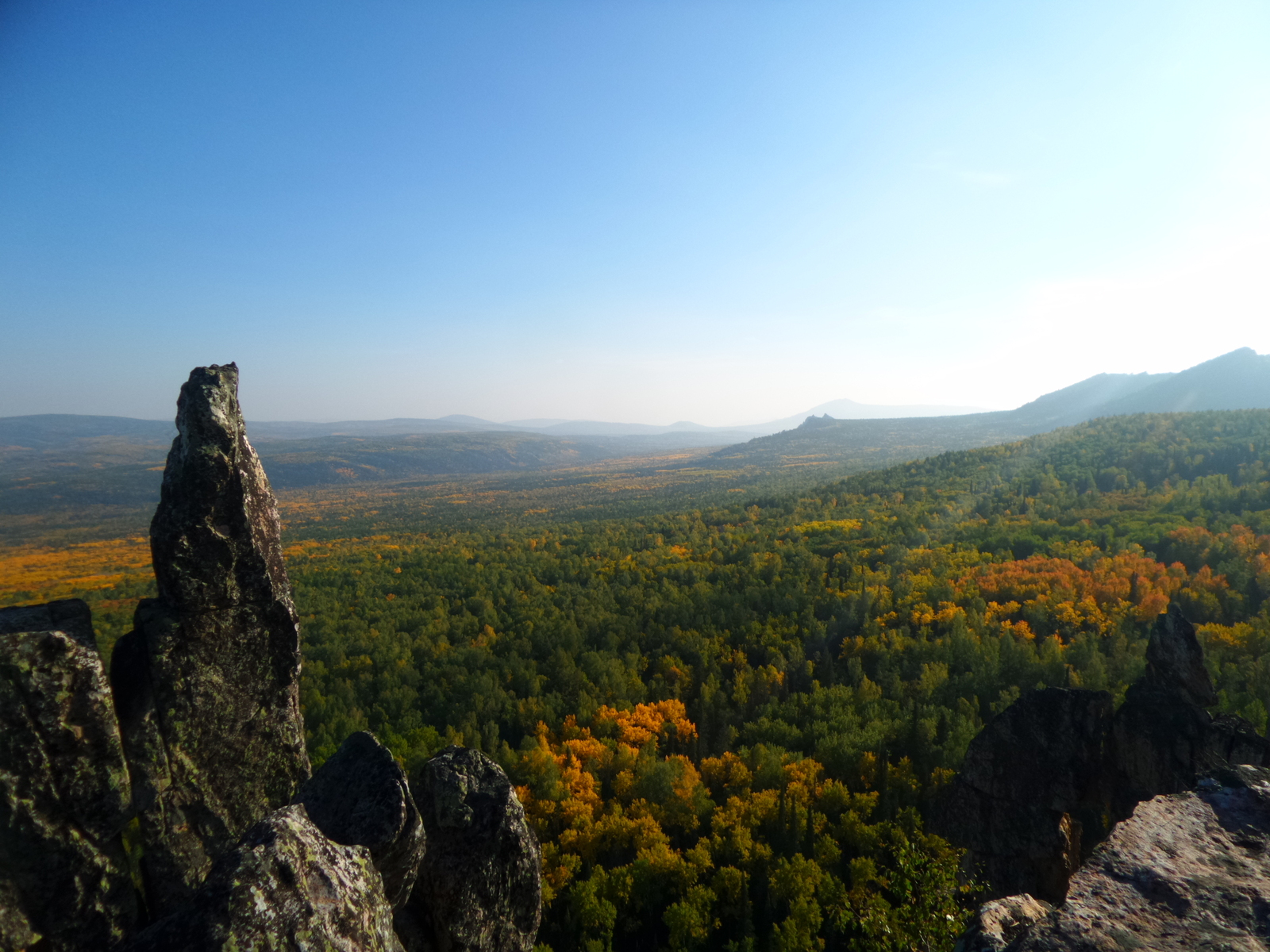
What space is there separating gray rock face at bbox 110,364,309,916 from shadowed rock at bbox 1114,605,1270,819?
864 inches

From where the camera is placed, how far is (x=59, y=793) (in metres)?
7.99

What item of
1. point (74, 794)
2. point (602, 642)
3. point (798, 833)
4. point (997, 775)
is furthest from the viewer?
point (602, 642)

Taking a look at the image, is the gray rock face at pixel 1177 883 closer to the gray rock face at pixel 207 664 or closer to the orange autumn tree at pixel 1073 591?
the gray rock face at pixel 207 664

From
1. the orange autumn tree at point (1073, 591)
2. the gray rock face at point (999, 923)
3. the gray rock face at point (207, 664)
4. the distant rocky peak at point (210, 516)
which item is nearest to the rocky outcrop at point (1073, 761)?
the gray rock face at point (999, 923)

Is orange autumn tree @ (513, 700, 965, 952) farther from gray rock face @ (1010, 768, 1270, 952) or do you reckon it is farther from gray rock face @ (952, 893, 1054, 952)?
gray rock face @ (1010, 768, 1270, 952)

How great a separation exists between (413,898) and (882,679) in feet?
98.6

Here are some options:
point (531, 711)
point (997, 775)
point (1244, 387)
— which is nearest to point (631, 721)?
point (531, 711)

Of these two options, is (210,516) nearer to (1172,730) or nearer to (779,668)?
(1172,730)

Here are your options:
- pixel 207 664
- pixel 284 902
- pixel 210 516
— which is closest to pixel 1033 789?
pixel 284 902

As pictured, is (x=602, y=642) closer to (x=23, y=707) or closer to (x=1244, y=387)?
(x=23, y=707)

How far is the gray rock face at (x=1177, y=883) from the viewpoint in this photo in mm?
6250

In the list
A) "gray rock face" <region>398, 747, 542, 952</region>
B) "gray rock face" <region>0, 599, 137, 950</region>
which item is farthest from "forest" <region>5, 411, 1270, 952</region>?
"gray rock face" <region>0, 599, 137, 950</region>

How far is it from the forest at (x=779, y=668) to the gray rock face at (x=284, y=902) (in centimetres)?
1259

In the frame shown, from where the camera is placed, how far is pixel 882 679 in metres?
33.0
